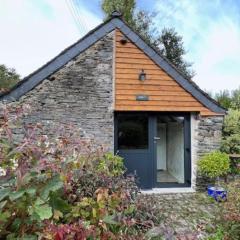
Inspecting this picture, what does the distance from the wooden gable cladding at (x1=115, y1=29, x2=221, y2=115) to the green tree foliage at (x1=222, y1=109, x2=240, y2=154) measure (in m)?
1.39

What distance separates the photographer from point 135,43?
33.2 ft

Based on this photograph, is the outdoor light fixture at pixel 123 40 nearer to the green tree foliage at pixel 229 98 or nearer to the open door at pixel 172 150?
the open door at pixel 172 150

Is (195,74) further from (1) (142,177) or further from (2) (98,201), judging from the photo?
(2) (98,201)

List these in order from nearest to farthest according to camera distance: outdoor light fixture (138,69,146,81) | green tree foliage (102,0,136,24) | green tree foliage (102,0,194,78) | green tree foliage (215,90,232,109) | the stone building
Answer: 1. the stone building
2. outdoor light fixture (138,69,146,81)
3. green tree foliage (215,90,232,109)
4. green tree foliage (102,0,136,24)
5. green tree foliage (102,0,194,78)

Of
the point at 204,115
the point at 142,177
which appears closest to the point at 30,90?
the point at 142,177

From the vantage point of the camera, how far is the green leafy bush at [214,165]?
959cm

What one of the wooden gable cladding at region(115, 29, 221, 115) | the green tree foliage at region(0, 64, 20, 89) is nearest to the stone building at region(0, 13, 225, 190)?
the wooden gable cladding at region(115, 29, 221, 115)

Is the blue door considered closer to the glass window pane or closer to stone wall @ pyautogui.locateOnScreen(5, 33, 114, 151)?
the glass window pane

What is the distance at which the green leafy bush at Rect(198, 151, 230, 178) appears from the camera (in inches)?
377

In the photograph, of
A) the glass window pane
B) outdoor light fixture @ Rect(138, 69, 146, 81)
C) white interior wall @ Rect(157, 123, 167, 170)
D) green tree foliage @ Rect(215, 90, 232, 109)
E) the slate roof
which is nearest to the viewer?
the slate roof

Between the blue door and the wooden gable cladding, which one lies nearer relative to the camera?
the wooden gable cladding

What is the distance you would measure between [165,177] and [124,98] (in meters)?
2.95

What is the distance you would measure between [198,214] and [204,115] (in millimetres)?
3398

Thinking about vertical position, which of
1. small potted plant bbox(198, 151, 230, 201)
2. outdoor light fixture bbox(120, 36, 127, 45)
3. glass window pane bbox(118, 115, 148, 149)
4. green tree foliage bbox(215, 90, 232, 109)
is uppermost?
outdoor light fixture bbox(120, 36, 127, 45)
